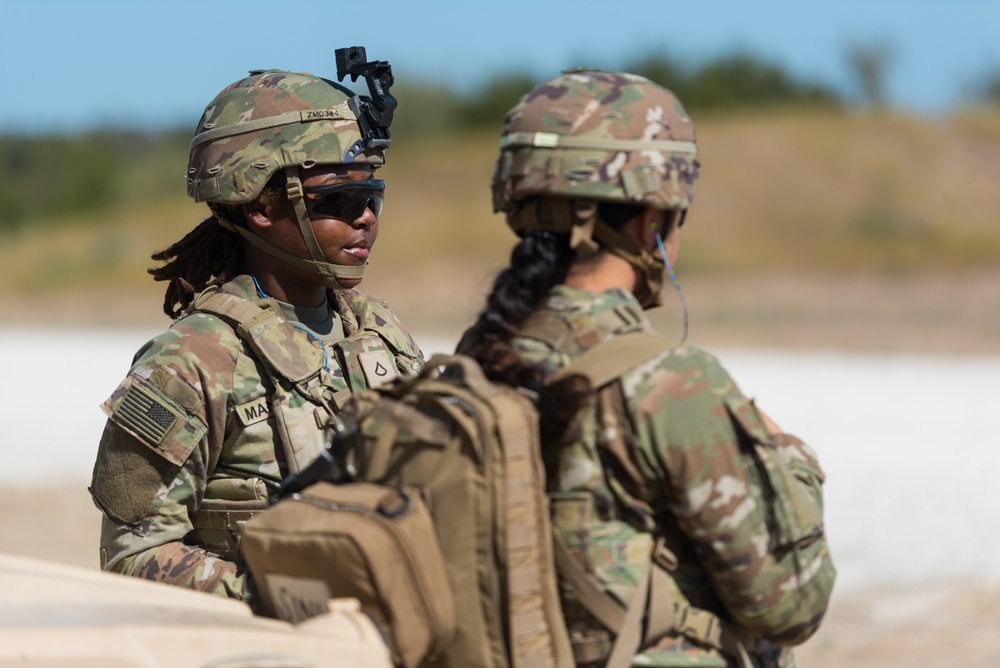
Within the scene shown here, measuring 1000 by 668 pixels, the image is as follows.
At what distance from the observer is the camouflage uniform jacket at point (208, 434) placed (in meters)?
3.45

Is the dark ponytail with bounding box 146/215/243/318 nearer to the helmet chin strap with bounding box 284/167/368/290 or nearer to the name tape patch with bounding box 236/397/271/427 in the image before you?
the helmet chin strap with bounding box 284/167/368/290

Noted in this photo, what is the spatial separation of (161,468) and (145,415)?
0.14 metres

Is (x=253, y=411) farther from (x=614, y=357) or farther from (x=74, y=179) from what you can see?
(x=74, y=179)

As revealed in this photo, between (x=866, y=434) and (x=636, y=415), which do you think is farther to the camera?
(x=866, y=434)

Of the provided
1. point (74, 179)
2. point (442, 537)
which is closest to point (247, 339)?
point (442, 537)

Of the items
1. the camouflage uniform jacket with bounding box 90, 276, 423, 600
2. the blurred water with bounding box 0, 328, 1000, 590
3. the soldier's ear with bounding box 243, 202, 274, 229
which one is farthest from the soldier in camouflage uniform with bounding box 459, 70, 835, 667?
the blurred water with bounding box 0, 328, 1000, 590

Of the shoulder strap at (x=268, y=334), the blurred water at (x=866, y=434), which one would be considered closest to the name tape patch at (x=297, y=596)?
the shoulder strap at (x=268, y=334)

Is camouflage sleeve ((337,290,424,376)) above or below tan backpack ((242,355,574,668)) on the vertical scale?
below

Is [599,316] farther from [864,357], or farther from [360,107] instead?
[864,357]

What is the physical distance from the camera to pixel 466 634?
2.54 meters

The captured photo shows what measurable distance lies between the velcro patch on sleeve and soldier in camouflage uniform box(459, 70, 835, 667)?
99cm

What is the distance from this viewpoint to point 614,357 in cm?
259

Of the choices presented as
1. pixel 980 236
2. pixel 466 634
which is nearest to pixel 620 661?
pixel 466 634

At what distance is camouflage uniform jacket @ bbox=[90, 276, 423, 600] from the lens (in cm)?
345
